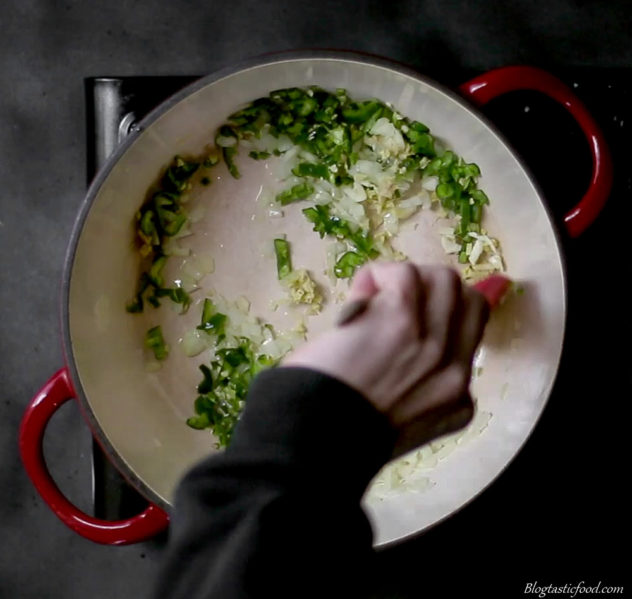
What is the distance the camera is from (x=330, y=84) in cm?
71

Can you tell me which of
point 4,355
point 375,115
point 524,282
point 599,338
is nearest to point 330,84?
point 375,115

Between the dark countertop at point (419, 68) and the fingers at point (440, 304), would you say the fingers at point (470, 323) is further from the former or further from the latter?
the dark countertop at point (419, 68)

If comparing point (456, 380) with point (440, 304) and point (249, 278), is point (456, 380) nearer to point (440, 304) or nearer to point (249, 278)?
point (440, 304)

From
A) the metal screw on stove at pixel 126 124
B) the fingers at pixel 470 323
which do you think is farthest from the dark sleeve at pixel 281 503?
the metal screw on stove at pixel 126 124

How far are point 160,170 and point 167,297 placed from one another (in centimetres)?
13

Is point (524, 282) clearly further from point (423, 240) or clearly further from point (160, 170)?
point (160, 170)

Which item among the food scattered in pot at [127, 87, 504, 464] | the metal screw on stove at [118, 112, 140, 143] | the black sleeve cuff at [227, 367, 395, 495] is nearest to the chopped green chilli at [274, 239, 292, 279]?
the food scattered in pot at [127, 87, 504, 464]

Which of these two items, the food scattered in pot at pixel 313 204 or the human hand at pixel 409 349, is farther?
the food scattered in pot at pixel 313 204

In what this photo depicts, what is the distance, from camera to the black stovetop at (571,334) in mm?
727

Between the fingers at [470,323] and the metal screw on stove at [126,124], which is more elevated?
the metal screw on stove at [126,124]

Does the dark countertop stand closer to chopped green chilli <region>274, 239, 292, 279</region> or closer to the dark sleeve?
chopped green chilli <region>274, 239, 292, 279</region>

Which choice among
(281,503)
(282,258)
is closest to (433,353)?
(281,503)

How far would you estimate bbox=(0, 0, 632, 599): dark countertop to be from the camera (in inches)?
30.4

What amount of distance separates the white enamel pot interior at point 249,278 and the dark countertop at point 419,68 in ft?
0.20
